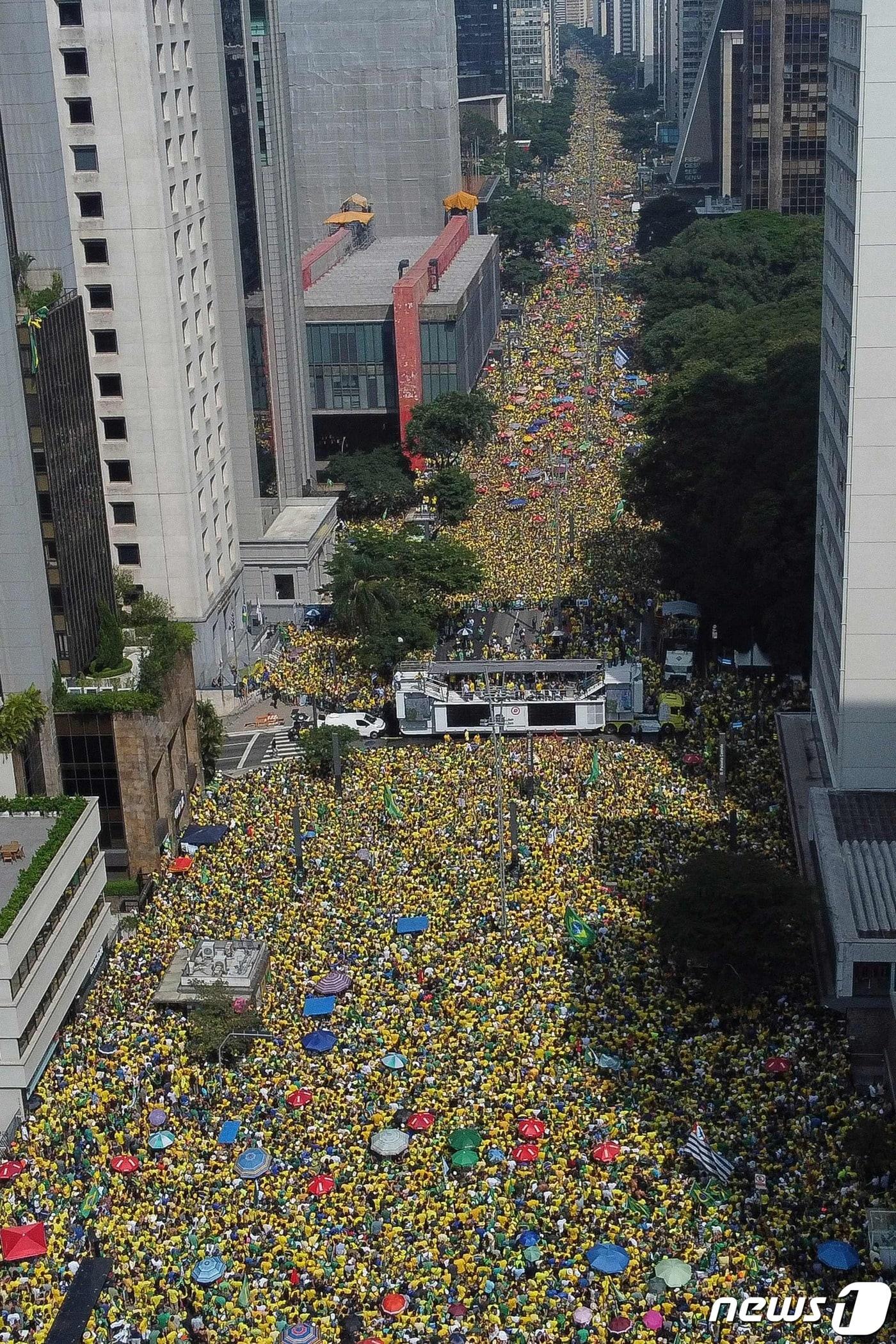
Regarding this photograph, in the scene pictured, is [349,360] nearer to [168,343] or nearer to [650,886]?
[168,343]

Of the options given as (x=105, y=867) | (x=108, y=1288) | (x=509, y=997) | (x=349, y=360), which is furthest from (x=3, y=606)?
(x=349, y=360)

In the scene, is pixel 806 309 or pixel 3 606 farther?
pixel 806 309

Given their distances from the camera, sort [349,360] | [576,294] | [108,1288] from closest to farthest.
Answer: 1. [108,1288]
2. [349,360]
3. [576,294]

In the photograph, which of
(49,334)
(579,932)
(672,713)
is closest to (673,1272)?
(579,932)

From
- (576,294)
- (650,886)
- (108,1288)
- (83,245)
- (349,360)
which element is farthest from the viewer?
(576,294)

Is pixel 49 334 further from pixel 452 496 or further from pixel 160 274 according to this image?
pixel 452 496

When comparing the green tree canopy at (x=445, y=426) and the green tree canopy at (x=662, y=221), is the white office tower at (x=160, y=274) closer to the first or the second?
the green tree canopy at (x=445, y=426)

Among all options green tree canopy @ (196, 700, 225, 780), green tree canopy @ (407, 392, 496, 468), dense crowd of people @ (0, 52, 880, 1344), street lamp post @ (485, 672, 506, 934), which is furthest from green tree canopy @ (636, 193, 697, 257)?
dense crowd of people @ (0, 52, 880, 1344)

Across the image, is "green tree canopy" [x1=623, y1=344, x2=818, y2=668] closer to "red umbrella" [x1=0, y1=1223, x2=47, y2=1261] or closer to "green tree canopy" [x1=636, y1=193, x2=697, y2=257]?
"red umbrella" [x1=0, y1=1223, x2=47, y2=1261]
